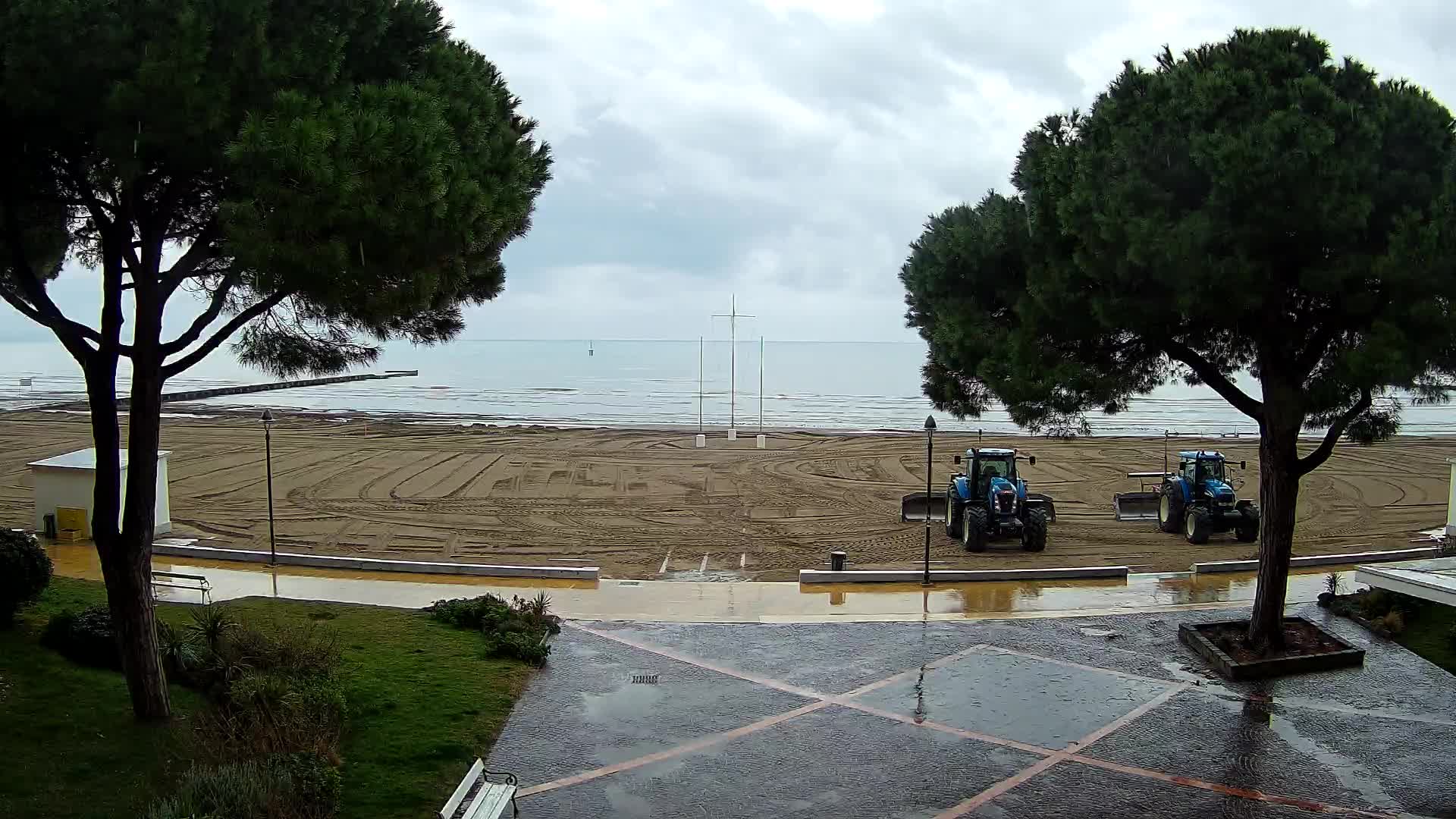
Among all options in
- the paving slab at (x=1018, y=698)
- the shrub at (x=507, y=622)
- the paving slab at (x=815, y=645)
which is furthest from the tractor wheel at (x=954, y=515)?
the shrub at (x=507, y=622)

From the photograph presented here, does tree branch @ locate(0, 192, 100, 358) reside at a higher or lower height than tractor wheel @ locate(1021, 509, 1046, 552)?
higher

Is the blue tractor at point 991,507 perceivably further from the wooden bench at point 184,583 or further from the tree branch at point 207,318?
the tree branch at point 207,318

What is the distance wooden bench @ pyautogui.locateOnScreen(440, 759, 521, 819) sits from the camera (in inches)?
287

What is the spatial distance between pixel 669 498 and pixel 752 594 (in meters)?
12.0

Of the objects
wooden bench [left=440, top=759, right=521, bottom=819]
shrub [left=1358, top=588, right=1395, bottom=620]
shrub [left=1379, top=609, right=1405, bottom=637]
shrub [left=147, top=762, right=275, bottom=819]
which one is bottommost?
wooden bench [left=440, top=759, right=521, bottom=819]

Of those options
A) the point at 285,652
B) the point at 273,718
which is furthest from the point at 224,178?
the point at 285,652

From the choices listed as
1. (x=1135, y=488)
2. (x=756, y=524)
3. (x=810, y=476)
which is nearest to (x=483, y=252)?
(x=756, y=524)

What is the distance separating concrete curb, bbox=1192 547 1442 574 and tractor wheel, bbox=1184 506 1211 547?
1967 mm

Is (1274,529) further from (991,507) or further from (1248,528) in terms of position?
(1248,528)

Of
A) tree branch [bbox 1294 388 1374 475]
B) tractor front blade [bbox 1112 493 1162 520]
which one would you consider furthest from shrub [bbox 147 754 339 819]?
tractor front blade [bbox 1112 493 1162 520]

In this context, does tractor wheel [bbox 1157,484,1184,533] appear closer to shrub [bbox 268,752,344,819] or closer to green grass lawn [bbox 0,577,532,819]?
green grass lawn [bbox 0,577,532,819]

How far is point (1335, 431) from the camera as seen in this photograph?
11086 mm

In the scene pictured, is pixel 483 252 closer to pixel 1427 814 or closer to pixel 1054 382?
pixel 1054 382

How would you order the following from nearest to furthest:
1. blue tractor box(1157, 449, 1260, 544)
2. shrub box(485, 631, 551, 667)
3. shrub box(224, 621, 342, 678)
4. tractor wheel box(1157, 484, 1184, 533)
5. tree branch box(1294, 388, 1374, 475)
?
shrub box(224, 621, 342, 678)
tree branch box(1294, 388, 1374, 475)
shrub box(485, 631, 551, 667)
blue tractor box(1157, 449, 1260, 544)
tractor wheel box(1157, 484, 1184, 533)
